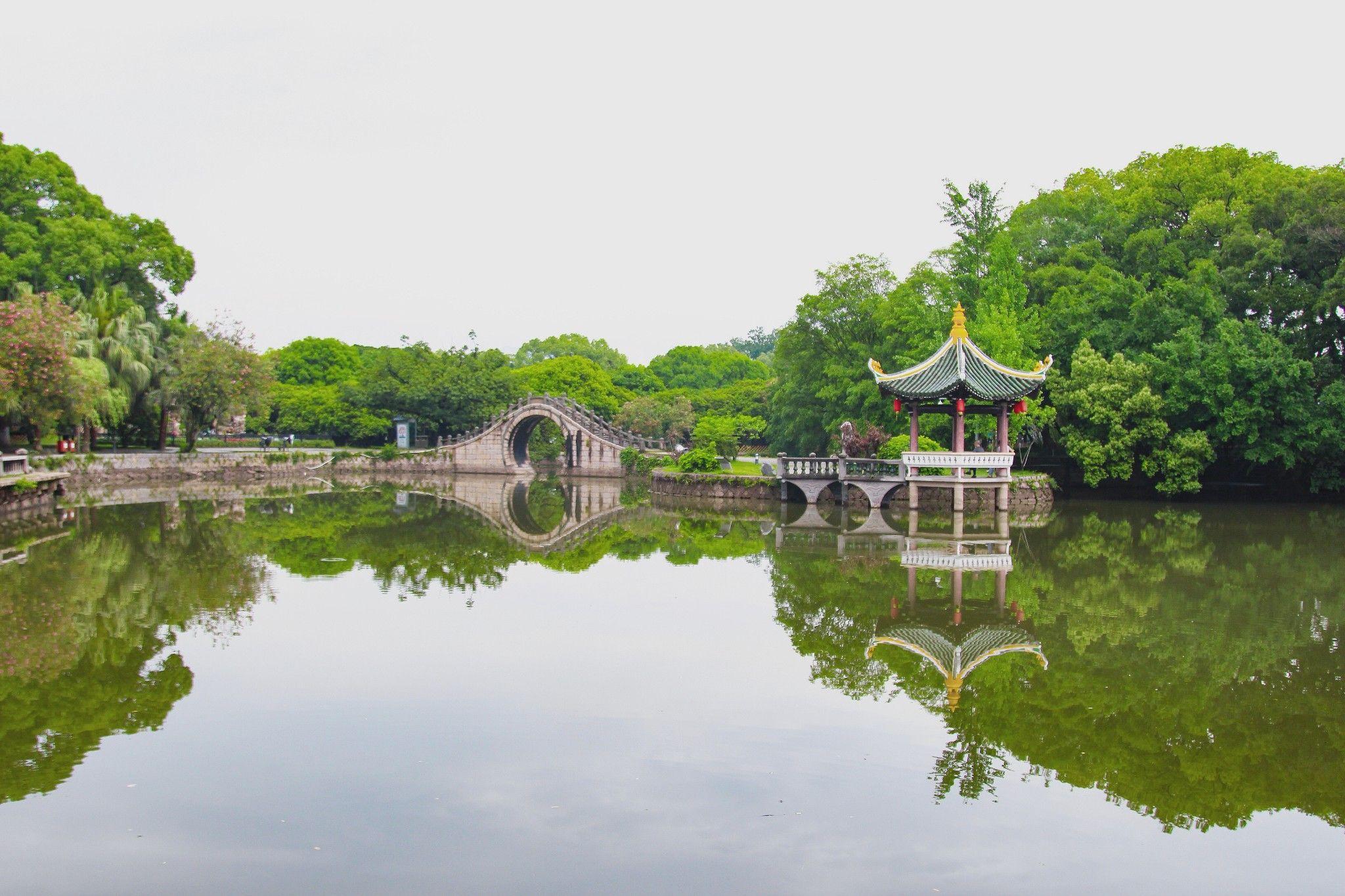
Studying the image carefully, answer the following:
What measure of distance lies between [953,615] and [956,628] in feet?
2.47

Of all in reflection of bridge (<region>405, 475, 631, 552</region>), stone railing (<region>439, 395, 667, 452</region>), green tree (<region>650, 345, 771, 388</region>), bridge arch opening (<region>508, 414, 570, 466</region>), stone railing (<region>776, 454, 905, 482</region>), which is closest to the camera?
reflection of bridge (<region>405, 475, 631, 552</region>)

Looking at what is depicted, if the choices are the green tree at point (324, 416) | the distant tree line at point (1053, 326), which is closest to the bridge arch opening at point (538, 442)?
the green tree at point (324, 416)

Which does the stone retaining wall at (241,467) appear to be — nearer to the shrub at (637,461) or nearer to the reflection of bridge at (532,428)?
the reflection of bridge at (532,428)

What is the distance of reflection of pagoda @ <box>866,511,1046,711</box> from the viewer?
10250mm

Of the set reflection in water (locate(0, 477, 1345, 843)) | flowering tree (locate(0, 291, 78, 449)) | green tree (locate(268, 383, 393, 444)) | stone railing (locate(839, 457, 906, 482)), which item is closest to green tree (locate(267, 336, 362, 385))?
green tree (locate(268, 383, 393, 444))

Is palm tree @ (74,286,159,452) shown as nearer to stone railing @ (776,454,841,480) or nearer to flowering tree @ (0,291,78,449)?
flowering tree @ (0,291,78,449)

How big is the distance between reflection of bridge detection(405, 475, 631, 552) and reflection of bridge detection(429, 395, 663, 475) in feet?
5.32

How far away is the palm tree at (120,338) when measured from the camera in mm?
32812

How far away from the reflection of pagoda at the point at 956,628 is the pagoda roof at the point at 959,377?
6.91 metres

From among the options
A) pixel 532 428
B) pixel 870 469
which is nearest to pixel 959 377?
pixel 870 469

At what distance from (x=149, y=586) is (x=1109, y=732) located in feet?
39.4

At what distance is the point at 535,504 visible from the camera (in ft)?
98.3

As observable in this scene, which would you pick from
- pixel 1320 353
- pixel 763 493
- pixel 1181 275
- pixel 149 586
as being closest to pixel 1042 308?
pixel 1181 275

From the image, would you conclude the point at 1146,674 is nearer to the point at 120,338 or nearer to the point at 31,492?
the point at 31,492
